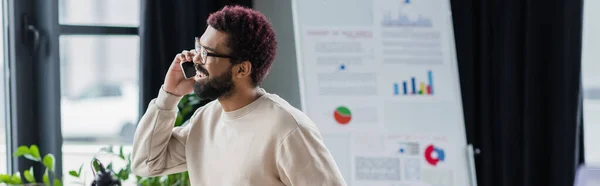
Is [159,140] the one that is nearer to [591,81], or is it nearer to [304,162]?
[304,162]

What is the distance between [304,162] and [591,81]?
8.69 ft

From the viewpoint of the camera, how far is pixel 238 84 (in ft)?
5.73

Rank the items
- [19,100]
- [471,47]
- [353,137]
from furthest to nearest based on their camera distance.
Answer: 1. [471,47]
2. [353,137]
3. [19,100]

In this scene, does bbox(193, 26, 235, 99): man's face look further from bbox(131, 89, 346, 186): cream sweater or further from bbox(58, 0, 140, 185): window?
bbox(58, 0, 140, 185): window

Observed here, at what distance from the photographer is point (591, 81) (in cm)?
388

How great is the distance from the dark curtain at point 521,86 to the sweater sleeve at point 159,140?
95.9 inches

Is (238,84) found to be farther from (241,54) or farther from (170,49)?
(170,49)

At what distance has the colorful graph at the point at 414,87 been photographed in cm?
359

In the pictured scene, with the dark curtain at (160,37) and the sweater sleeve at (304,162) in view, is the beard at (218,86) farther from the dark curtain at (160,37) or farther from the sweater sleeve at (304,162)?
the dark curtain at (160,37)

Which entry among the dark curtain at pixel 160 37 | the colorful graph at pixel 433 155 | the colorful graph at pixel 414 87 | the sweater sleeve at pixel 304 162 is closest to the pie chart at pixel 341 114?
the colorful graph at pixel 414 87

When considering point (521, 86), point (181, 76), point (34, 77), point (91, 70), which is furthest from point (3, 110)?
point (521, 86)

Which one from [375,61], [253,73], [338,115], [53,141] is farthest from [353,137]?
[253,73]

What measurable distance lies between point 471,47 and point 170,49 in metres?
1.49

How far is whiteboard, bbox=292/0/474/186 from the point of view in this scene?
352 centimetres
